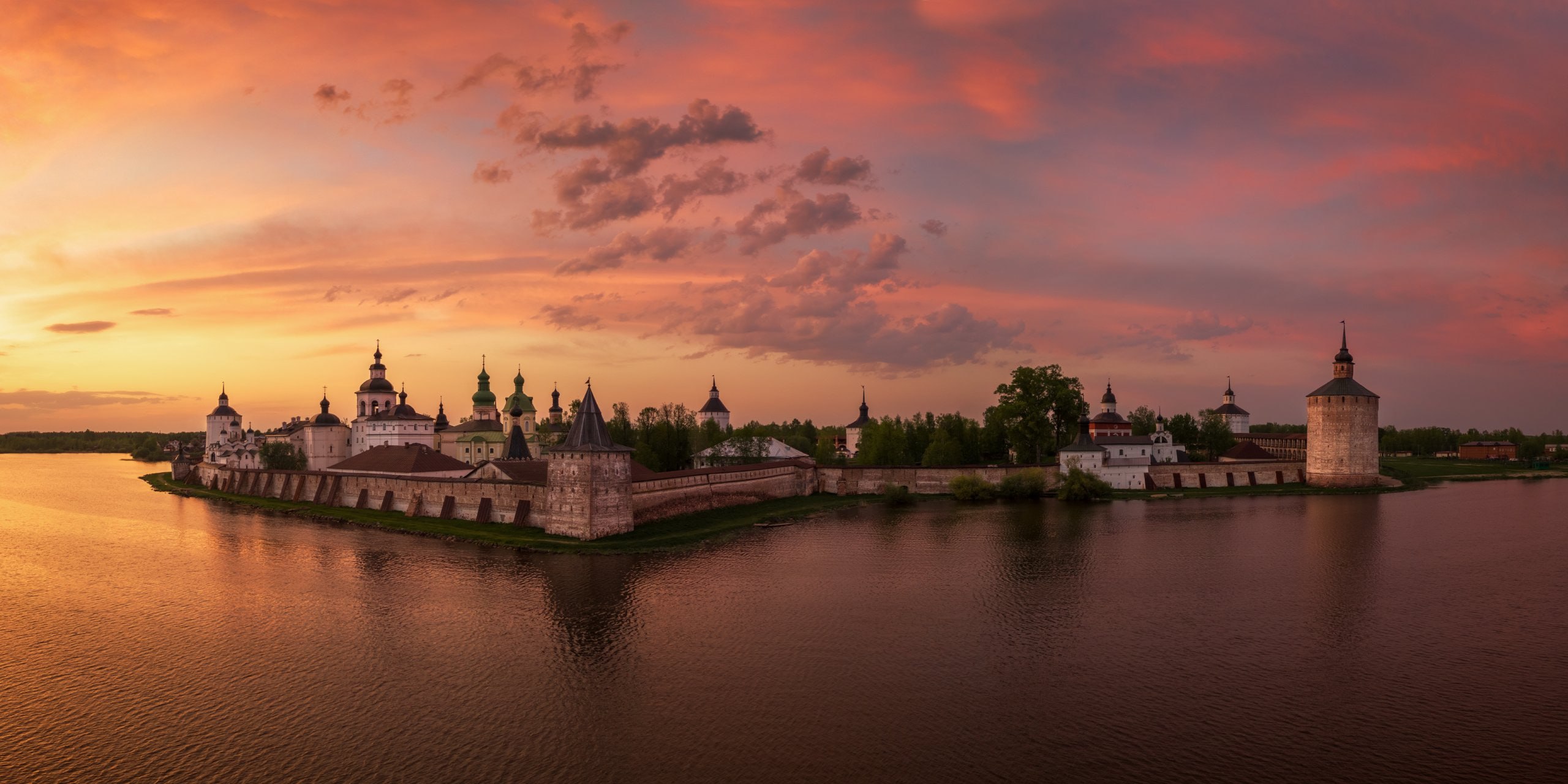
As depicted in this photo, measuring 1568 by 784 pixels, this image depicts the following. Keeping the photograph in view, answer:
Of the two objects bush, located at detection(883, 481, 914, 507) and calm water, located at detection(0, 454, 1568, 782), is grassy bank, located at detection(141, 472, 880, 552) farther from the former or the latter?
calm water, located at detection(0, 454, 1568, 782)

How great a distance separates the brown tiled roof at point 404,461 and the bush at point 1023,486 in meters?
34.4

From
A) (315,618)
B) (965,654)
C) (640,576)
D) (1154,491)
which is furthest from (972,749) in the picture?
(1154,491)

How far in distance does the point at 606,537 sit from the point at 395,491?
1710cm

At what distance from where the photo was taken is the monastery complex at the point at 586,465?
114ft

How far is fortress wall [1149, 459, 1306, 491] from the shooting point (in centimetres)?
5688

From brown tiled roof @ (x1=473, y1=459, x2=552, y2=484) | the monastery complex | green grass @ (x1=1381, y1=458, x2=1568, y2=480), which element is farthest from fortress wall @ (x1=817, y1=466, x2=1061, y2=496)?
green grass @ (x1=1381, y1=458, x2=1568, y2=480)

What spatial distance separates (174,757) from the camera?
1430 cm

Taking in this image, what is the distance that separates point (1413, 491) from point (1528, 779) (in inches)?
2151

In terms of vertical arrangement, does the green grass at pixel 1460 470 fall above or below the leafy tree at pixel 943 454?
below

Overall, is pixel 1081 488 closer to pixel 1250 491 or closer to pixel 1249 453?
pixel 1250 491

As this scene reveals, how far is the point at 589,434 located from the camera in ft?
110

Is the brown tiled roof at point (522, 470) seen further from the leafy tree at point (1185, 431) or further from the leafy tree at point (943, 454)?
the leafy tree at point (1185, 431)

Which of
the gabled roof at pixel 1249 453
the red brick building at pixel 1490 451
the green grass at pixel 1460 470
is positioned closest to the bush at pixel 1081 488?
the gabled roof at pixel 1249 453

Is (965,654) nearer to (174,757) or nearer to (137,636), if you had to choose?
(174,757)
